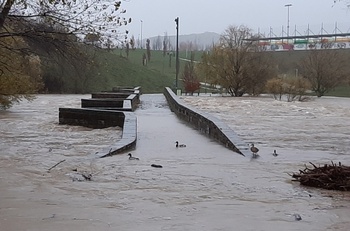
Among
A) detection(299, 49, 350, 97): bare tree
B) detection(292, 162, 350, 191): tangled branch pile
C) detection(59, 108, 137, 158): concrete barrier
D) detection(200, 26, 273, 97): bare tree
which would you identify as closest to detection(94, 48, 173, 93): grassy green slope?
detection(200, 26, 273, 97): bare tree

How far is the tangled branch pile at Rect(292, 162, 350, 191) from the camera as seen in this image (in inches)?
340

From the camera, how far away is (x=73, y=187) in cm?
867

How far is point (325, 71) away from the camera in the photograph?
6219 centimetres

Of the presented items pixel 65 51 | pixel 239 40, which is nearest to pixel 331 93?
pixel 239 40

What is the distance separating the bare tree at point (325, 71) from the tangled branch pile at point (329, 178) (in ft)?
181

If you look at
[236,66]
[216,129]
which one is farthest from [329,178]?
[236,66]

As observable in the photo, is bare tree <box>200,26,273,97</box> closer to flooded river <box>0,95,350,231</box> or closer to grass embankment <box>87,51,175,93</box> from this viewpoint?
grass embankment <box>87,51,175,93</box>

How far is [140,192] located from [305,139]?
9984 mm

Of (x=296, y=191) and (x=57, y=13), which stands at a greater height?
(x=57, y=13)

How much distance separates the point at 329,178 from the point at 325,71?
55.7 metres

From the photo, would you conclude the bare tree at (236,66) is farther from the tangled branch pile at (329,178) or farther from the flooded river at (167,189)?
the tangled branch pile at (329,178)

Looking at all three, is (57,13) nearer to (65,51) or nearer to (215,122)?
(65,51)

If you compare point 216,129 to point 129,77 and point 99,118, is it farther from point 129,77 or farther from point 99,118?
point 129,77

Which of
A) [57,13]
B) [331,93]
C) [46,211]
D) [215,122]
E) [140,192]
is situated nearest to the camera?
[46,211]
